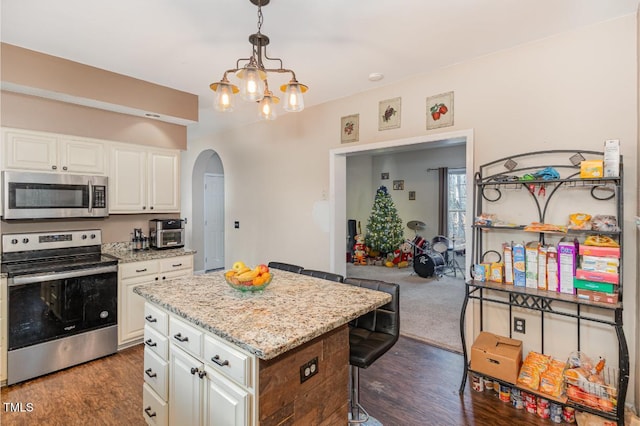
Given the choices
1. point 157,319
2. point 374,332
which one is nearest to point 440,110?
point 374,332

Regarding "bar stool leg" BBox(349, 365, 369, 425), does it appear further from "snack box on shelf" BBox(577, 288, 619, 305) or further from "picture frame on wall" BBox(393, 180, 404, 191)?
"picture frame on wall" BBox(393, 180, 404, 191)

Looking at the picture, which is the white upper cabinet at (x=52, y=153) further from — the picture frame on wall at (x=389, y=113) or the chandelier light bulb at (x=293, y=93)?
the picture frame on wall at (x=389, y=113)

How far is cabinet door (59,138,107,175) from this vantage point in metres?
3.12

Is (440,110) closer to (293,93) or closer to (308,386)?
(293,93)

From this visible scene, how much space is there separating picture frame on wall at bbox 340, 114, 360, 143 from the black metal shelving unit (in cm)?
148

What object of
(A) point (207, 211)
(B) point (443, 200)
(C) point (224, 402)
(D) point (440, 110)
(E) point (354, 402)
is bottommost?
(E) point (354, 402)

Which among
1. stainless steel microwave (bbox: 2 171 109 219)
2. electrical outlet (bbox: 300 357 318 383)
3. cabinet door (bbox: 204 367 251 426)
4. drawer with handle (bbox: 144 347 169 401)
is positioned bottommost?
drawer with handle (bbox: 144 347 169 401)

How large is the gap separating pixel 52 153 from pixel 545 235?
4.41m

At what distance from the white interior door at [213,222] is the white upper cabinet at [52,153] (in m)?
3.09

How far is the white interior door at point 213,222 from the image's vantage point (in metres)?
6.45

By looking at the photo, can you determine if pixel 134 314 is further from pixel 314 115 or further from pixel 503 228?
pixel 503 228

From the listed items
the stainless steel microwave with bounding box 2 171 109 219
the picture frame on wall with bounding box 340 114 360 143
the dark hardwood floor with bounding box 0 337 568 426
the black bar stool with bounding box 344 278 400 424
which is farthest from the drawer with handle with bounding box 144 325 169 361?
the picture frame on wall with bounding box 340 114 360 143

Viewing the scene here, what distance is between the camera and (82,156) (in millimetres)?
3236

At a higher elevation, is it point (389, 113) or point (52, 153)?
point (389, 113)
